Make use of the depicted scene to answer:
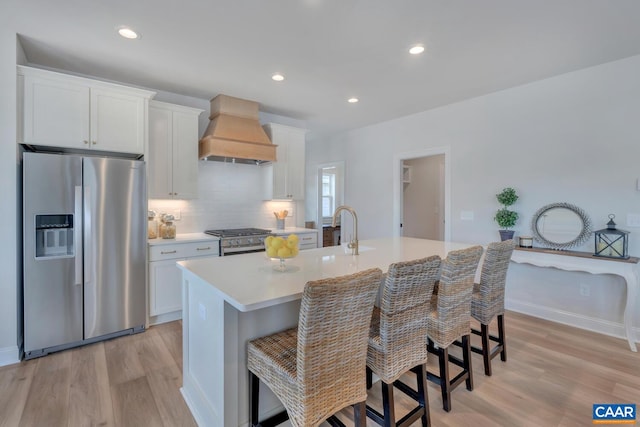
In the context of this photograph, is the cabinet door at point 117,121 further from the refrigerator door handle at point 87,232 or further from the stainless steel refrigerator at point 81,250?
the refrigerator door handle at point 87,232

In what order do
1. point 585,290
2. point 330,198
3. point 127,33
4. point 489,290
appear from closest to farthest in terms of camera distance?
point 489,290 < point 127,33 < point 585,290 < point 330,198

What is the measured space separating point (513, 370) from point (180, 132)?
4.07 meters

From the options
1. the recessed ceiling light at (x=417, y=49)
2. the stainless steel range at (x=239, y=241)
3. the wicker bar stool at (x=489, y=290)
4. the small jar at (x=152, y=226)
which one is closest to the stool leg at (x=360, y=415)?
the wicker bar stool at (x=489, y=290)

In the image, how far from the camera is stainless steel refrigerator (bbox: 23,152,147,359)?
2.53 metres

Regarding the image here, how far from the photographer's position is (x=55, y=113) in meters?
2.69

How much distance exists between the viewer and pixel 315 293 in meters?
1.12

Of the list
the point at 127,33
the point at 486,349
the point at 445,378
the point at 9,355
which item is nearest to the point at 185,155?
the point at 127,33

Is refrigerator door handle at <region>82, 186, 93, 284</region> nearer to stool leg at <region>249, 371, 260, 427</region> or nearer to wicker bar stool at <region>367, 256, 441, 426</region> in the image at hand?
stool leg at <region>249, 371, 260, 427</region>

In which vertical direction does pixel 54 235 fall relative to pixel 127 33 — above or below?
below

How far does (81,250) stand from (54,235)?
24 centimetres

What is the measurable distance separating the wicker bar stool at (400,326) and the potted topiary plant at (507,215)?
8.15 ft

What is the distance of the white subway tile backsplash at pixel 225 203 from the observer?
12.8 ft

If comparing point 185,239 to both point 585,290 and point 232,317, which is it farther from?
point 585,290

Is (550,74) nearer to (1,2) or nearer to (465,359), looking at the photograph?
(465,359)
